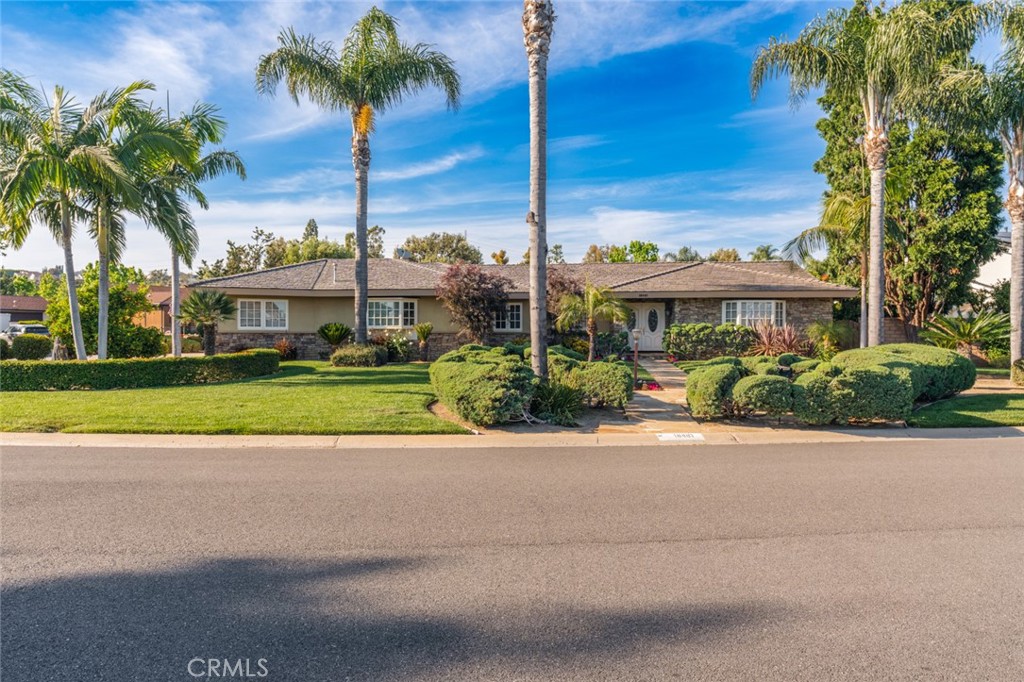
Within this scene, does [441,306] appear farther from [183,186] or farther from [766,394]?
[766,394]

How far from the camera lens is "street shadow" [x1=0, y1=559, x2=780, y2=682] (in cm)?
331

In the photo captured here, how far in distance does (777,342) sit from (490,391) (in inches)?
570

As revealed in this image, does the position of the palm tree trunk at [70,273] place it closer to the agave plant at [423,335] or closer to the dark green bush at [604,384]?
the agave plant at [423,335]

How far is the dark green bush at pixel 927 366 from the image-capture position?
40.7ft

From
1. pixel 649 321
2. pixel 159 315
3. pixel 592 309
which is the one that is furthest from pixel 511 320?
pixel 159 315

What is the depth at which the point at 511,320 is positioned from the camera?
2503 cm

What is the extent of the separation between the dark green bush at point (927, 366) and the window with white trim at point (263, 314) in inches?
775

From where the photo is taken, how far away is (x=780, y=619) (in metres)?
3.83

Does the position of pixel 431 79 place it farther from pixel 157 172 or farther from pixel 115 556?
pixel 115 556

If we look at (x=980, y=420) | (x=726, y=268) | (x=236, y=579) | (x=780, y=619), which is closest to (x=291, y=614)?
(x=236, y=579)

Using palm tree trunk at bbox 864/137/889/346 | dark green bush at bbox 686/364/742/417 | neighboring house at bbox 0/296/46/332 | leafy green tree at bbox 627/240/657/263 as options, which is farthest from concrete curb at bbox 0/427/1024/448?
neighboring house at bbox 0/296/46/332

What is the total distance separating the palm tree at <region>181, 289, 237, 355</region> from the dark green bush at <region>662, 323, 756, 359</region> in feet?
54.4

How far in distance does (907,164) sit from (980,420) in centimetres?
1671

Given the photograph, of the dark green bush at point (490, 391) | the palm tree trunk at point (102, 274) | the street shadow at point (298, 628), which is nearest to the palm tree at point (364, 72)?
the palm tree trunk at point (102, 274)
